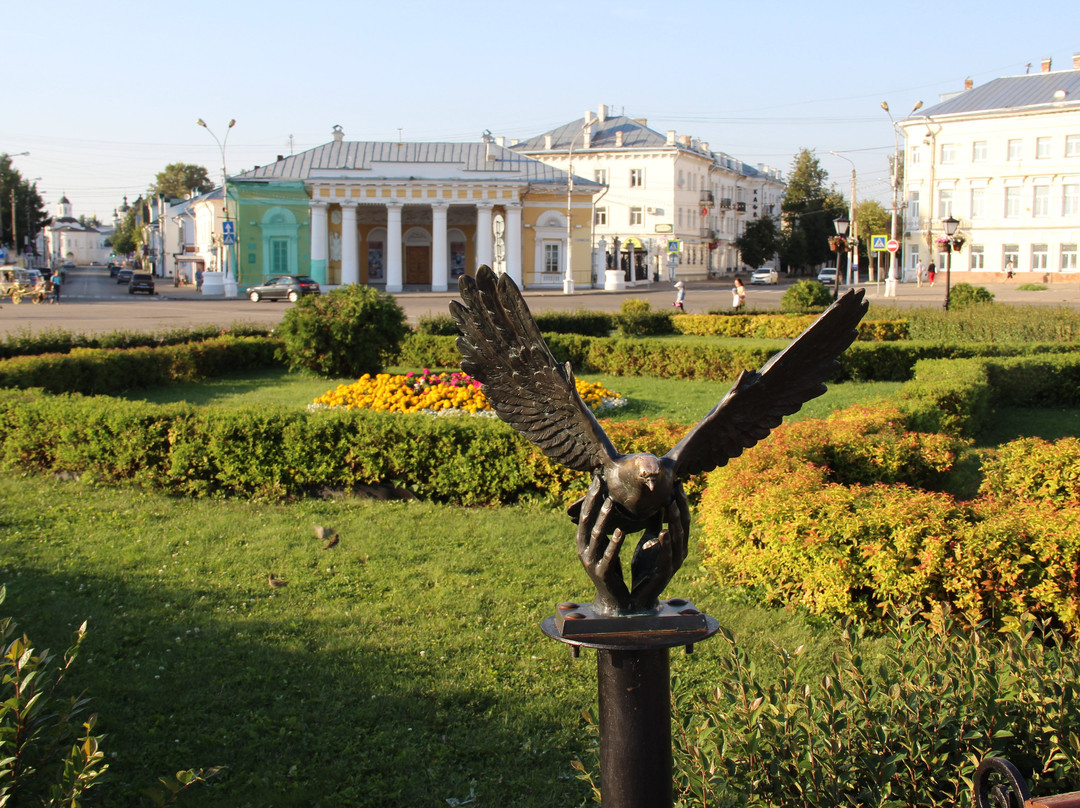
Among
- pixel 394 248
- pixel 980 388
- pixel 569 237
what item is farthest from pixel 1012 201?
pixel 980 388

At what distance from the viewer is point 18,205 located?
6944cm

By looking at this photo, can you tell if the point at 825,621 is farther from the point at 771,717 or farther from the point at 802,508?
the point at 771,717

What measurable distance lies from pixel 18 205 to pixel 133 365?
66.4 meters

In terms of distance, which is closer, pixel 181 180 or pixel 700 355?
pixel 700 355

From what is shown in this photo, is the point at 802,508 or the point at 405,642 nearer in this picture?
the point at 405,642

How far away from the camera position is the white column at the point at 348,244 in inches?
1592

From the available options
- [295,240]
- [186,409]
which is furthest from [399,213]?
[186,409]

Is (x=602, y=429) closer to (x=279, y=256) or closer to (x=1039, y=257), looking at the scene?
(x=279, y=256)

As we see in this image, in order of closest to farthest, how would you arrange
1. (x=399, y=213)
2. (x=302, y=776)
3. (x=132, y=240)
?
(x=302, y=776), (x=399, y=213), (x=132, y=240)

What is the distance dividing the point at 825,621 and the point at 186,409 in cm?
542

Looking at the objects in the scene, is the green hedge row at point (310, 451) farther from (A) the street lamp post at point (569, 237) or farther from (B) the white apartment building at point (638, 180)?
(B) the white apartment building at point (638, 180)

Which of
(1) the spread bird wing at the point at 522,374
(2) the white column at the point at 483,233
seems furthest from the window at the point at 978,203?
(1) the spread bird wing at the point at 522,374

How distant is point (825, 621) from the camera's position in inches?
191

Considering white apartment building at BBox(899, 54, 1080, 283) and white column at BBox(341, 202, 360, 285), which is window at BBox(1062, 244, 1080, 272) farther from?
white column at BBox(341, 202, 360, 285)
